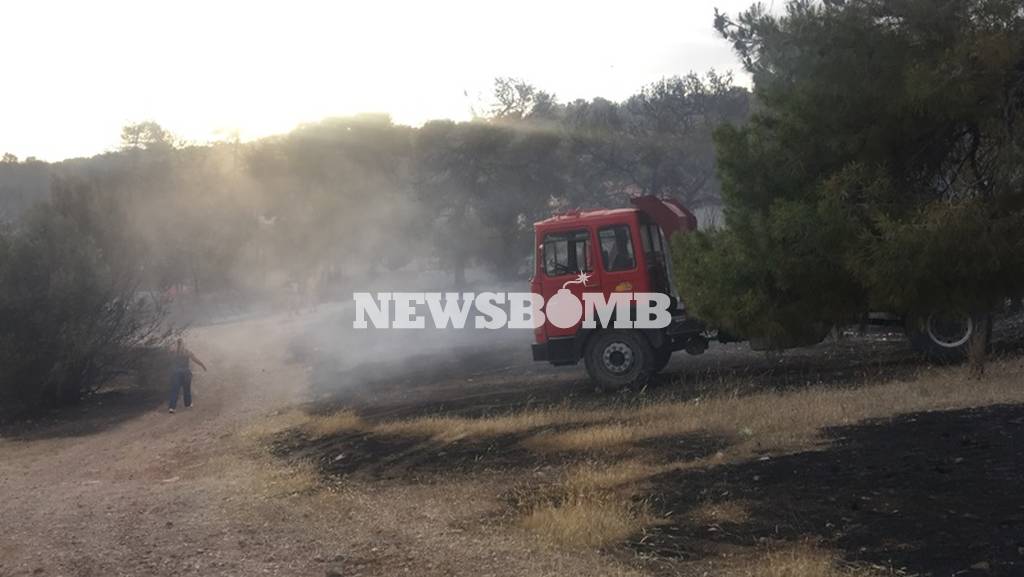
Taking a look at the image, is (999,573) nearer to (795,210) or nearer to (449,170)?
(795,210)

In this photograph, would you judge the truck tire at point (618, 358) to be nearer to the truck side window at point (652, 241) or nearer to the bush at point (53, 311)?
the truck side window at point (652, 241)

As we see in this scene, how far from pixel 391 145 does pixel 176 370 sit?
26529 millimetres

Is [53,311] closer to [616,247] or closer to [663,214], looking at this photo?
[616,247]

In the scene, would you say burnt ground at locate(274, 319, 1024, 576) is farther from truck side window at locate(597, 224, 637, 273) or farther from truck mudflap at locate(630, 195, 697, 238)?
truck mudflap at locate(630, 195, 697, 238)

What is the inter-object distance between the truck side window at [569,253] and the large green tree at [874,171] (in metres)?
4.42

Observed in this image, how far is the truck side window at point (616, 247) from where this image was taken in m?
16.2

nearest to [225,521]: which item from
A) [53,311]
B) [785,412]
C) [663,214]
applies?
[785,412]

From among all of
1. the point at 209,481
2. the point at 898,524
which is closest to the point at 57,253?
the point at 209,481

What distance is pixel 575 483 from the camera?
9.59 meters

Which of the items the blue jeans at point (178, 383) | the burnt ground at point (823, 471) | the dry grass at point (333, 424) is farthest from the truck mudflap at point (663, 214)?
the blue jeans at point (178, 383)

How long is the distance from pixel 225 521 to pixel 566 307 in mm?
7756

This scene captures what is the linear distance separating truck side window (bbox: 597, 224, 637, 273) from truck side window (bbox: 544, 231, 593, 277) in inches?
10.1

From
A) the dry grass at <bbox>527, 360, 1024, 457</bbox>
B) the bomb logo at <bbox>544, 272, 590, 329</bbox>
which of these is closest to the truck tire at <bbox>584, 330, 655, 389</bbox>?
the bomb logo at <bbox>544, 272, 590, 329</bbox>

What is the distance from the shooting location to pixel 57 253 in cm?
2177
